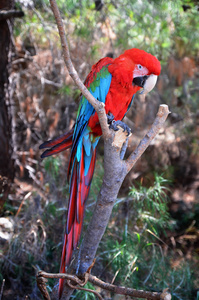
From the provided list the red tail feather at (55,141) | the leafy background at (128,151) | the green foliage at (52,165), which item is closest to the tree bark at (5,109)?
the leafy background at (128,151)

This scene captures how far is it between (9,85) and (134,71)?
3.72ft

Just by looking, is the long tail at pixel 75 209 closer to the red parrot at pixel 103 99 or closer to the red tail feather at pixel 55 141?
the red parrot at pixel 103 99

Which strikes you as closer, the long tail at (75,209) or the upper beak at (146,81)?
the long tail at (75,209)

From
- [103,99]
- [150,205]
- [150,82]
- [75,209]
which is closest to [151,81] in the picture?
[150,82]

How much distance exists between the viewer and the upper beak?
4.55ft

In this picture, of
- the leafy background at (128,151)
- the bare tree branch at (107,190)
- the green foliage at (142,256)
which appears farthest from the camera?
the leafy background at (128,151)

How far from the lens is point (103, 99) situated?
143cm

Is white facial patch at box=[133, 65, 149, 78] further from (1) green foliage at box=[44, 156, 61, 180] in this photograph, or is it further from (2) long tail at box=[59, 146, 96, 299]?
(1) green foliage at box=[44, 156, 61, 180]

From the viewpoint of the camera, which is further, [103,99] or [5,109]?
[5,109]

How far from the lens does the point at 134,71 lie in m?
1.40

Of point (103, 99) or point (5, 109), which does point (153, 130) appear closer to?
point (103, 99)

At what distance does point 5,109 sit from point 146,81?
117 centimetres

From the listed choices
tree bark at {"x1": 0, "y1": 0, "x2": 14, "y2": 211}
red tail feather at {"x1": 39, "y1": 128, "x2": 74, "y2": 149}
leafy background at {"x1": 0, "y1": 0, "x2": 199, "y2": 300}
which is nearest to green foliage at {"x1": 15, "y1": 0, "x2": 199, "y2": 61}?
leafy background at {"x1": 0, "y1": 0, "x2": 199, "y2": 300}

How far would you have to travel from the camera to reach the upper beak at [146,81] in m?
1.39
